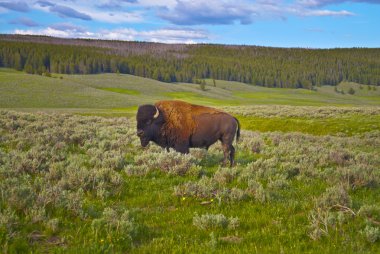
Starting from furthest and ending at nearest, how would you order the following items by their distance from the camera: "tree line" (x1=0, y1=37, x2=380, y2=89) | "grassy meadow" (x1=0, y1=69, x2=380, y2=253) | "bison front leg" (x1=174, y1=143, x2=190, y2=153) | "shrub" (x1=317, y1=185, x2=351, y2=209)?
"tree line" (x1=0, y1=37, x2=380, y2=89), "bison front leg" (x1=174, y1=143, x2=190, y2=153), "shrub" (x1=317, y1=185, x2=351, y2=209), "grassy meadow" (x1=0, y1=69, x2=380, y2=253)

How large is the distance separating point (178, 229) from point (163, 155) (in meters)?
4.41

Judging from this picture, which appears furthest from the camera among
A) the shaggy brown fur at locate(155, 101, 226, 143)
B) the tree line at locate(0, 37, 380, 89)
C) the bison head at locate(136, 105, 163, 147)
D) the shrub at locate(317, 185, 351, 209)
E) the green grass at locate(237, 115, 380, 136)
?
the tree line at locate(0, 37, 380, 89)

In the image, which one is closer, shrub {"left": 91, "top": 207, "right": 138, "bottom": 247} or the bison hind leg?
shrub {"left": 91, "top": 207, "right": 138, "bottom": 247}

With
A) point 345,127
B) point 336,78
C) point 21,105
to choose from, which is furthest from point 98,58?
point 345,127

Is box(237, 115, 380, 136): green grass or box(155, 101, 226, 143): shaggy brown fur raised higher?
box(155, 101, 226, 143): shaggy brown fur

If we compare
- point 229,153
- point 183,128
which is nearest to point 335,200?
point 229,153

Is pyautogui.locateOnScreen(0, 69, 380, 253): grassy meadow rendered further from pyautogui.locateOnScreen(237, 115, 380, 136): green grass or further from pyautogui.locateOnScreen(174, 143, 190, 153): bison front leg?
pyautogui.locateOnScreen(237, 115, 380, 136): green grass

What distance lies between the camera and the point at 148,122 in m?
10.3

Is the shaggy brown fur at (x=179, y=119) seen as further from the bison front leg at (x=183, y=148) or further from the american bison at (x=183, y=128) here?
the bison front leg at (x=183, y=148)

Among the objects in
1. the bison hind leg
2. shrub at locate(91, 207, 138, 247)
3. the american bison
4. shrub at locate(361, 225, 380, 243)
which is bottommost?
the bison hind leg

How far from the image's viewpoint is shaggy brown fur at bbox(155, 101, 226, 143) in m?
10.5

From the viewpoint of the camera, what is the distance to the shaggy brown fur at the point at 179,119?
10469 millimetres

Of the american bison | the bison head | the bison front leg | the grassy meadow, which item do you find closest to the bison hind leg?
the american bison

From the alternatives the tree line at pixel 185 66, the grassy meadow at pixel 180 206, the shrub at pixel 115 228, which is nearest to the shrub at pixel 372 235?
the grassy meadow at pixel 180 206
